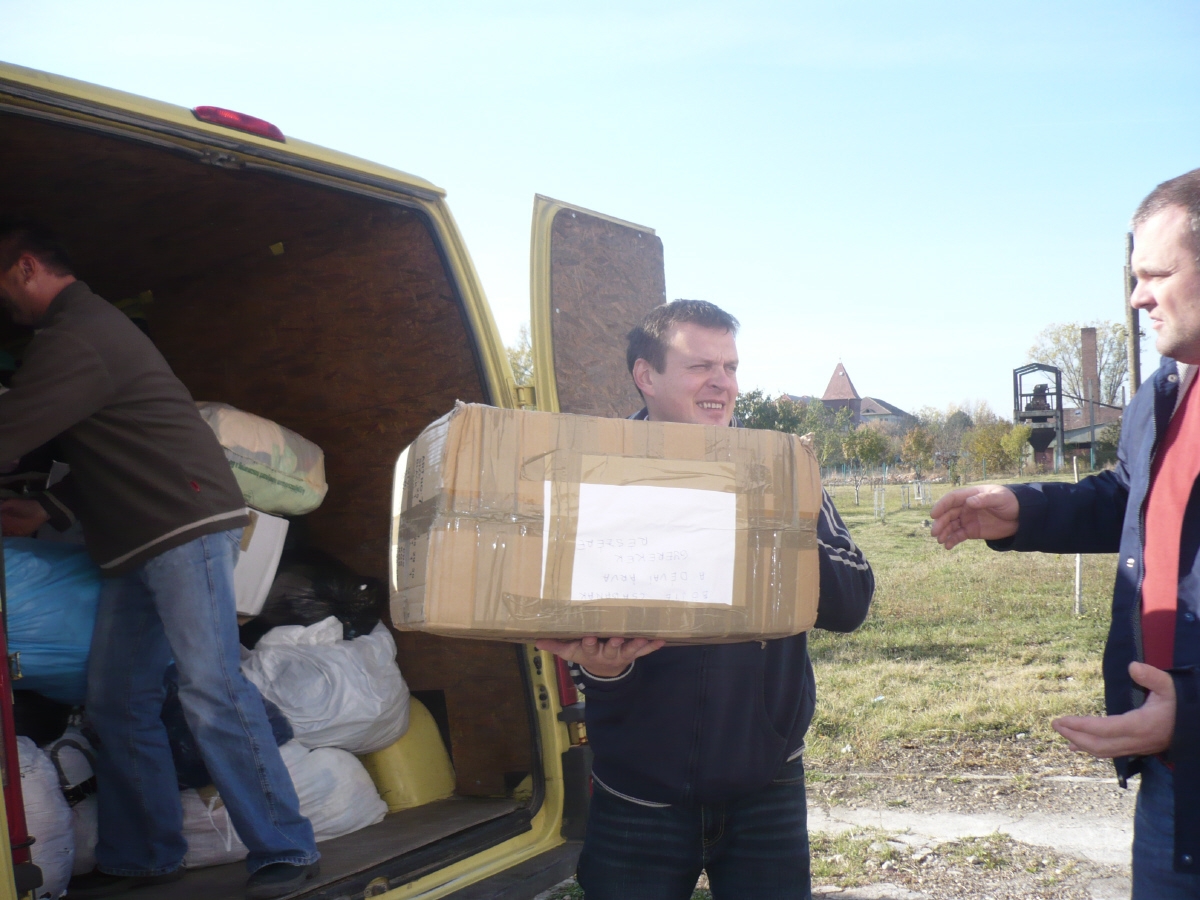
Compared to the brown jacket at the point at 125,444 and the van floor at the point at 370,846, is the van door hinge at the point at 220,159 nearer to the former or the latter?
the brown jacket at the point at 125,444

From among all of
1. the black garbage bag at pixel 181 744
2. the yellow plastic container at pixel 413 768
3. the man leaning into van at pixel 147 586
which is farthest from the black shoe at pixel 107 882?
the yellow plastic container at pixel 413 768

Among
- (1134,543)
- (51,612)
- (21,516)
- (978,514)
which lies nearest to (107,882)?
(51,612)

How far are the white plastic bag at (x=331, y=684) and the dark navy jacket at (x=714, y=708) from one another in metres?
→ 1.61

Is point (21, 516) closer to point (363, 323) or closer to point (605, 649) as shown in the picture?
point (363, 323)

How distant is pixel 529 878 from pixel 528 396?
4.43 ft

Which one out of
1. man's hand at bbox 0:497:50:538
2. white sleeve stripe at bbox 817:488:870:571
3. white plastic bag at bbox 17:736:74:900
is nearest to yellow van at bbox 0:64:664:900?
white plastic bag at bbox 17:736:74:900

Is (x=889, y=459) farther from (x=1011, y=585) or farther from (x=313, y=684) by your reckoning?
(x=313, y=684)

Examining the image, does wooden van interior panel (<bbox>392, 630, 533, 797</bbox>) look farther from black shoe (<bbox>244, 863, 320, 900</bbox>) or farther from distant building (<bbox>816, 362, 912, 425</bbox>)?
distant building (<bbox>816, 362, 912, 425</bbox>)

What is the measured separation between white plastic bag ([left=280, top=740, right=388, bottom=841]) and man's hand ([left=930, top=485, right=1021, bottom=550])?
6.88ft

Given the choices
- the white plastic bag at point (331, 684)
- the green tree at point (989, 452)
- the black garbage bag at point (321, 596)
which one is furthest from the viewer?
the green tree at point (989, 452)

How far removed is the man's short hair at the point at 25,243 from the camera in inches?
108

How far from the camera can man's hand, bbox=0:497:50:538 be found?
3.02 meters

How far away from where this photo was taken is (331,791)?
10.3ft

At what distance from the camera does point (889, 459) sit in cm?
3841
